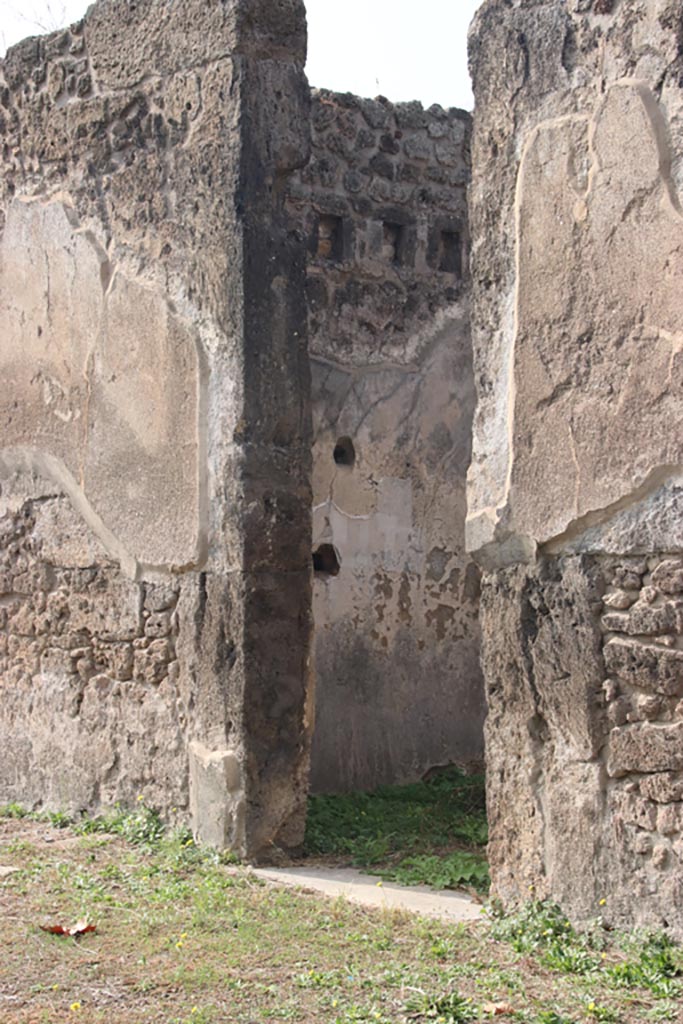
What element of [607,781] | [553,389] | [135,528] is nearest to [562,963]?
[607,781]

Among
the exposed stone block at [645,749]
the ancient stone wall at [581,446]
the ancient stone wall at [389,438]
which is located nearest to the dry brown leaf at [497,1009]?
the ancient stone wall at [581,446]

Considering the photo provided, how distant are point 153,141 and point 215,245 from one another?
0.59m

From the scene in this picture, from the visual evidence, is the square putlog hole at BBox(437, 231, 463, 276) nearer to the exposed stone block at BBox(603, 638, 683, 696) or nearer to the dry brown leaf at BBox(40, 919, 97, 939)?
the exposed stone block at BBox(603, 638, 683, 696)

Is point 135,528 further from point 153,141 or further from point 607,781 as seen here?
point 607,781

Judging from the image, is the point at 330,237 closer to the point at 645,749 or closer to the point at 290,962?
the point at 645,749

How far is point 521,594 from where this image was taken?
4141 mm

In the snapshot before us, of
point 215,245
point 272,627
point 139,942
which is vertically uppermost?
point 215,245

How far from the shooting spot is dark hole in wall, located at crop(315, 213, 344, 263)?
21.4 ft

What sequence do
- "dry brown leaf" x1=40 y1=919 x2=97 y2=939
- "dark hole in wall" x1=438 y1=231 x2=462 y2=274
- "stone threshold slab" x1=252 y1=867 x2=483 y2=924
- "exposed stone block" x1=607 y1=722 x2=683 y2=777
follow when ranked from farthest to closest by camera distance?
"dark hole in wall" x1=438 y1=231 x2=462 y2=274
"stone threshold slab" x1=252 y1=867 x2=483 y2=924
"dry brown leaf" x1=40 y1=919 x2=97 y2=939
"exposed stone block" x1=607 y1=722 x2=683 y2=777

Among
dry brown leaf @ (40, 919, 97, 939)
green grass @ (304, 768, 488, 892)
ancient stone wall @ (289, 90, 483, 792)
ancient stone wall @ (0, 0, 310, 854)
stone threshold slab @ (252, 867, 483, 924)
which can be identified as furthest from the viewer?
ancient stone wall @ (289, 90, 483, 792)

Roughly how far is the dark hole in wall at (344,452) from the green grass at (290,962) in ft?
7.86

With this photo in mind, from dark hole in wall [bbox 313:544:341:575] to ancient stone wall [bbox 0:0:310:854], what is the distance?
1233 millimetres

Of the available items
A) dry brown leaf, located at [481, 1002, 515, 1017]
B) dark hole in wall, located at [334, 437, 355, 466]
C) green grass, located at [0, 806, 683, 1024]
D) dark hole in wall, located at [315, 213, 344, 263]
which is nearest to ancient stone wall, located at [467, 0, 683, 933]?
green grass, located at [0, 806, 683, 1024]

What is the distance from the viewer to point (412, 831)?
5559 mm
